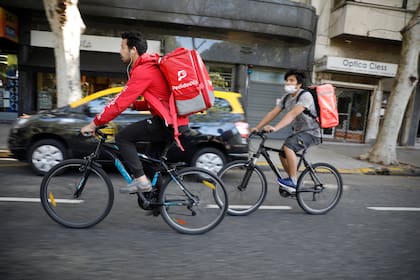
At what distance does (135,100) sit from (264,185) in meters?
1.97

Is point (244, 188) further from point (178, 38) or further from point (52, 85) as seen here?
point (52, 85)

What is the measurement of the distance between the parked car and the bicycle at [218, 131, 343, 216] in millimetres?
1542

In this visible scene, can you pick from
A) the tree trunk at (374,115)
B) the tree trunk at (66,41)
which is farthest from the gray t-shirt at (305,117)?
the tree trunk at (374,115)

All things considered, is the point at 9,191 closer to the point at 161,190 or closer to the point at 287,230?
the point at 161,190

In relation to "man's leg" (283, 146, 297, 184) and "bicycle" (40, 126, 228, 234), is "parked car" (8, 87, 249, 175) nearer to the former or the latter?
"man's leg" (283, 146, 297, 184)

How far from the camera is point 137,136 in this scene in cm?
317

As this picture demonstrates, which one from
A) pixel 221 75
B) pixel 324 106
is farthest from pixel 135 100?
pixel 221 75

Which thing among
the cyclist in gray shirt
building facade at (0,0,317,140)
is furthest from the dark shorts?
building facade at (0,0,317,140)

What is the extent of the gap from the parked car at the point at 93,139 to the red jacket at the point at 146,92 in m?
2.29

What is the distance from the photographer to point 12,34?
10.9m

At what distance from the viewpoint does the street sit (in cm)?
263

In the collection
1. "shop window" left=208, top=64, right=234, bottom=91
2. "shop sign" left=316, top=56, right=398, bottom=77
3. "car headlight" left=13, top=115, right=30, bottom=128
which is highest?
"shop sign" left=316, top=56, right=398, bottom=77

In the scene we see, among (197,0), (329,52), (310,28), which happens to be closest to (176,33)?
(197,0)

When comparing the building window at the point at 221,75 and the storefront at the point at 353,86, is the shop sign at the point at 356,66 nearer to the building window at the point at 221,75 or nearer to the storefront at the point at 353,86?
the storefront at the point at 353,86
